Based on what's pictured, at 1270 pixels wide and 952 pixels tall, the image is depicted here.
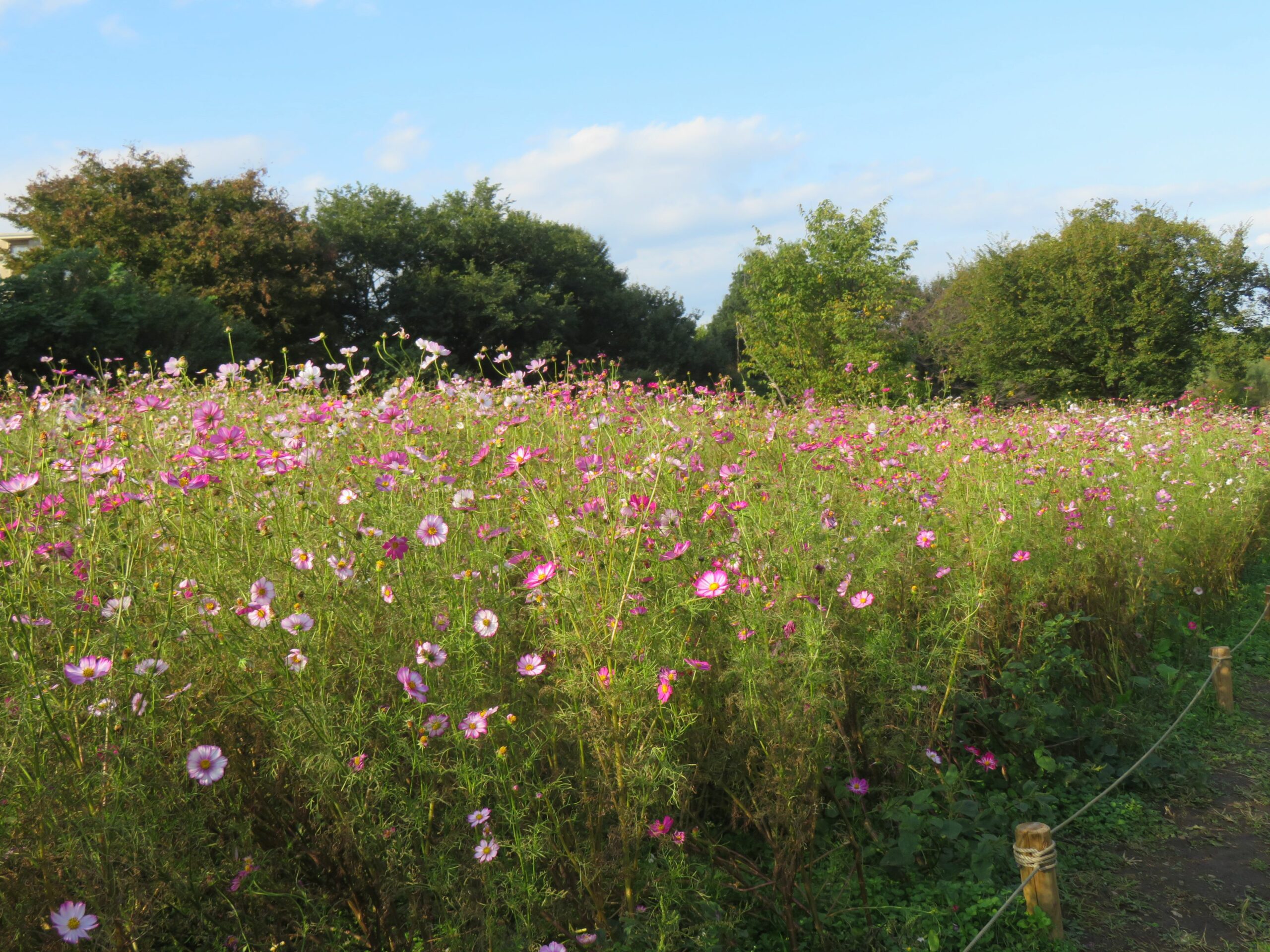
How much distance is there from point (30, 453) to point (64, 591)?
0.54 metres

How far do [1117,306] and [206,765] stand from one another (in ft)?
68.1

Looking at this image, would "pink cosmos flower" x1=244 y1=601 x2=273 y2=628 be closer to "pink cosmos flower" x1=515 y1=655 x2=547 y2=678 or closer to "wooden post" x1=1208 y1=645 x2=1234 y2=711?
"pink cosmos flower" x1=515 y1=655 x2=547 y2=678

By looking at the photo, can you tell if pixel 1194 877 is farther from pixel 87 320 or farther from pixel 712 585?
pixel 87 320

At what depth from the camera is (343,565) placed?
185 cm

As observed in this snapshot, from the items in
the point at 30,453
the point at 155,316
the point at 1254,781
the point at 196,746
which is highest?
the point at 155,316

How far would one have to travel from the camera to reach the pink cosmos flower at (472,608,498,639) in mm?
1810

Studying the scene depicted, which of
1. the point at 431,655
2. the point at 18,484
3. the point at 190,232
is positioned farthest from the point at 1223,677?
the point at 190,232

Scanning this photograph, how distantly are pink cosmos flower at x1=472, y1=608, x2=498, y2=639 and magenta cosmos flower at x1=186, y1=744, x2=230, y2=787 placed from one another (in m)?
0.51

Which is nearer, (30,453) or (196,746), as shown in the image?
(196,746)

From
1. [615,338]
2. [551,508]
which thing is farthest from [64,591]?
[615,338]

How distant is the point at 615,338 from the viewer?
27328 mm

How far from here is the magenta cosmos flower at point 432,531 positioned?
1952 millimetres

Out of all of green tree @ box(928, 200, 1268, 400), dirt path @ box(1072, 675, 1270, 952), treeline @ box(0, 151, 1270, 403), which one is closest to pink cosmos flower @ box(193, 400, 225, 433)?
dirt path @ box(1072, 675, 1270, 952)

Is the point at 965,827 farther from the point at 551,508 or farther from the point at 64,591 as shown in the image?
the point at 64,591
